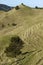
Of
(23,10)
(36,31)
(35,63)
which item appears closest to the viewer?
(35,63)

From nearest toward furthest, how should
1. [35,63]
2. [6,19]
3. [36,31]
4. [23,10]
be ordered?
[35,63] → [36,31] → [6,19] → [23,10]

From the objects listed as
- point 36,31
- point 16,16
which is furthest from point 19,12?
point 36,31

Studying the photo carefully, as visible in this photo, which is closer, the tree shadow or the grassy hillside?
the grassy hillside

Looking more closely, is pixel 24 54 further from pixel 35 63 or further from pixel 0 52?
pixel 35 63

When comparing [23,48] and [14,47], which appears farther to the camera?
[14,47]

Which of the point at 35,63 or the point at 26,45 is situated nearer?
the point at 35,63

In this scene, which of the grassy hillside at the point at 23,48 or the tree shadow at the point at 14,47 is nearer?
the grassy hillside at the point at 23,48

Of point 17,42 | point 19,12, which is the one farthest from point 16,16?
point 17,42
